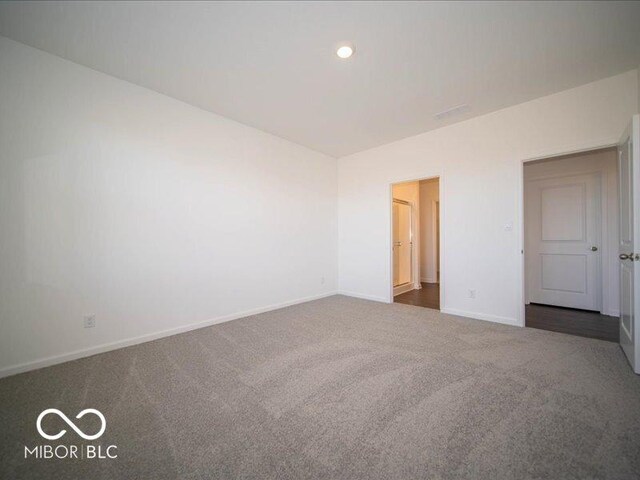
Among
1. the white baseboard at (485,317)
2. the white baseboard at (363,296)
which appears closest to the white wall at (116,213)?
the white baseboard at (363,296)

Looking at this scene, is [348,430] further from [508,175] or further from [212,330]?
[508,175]

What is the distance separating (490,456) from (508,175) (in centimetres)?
319

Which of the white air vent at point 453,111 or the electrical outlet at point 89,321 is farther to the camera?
the white air vent at point 453,111

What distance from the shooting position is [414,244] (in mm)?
5961

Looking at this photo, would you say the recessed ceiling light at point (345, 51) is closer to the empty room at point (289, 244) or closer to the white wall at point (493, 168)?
the empty room at point (289, 244)

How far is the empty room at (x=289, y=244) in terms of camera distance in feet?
A: 4.74

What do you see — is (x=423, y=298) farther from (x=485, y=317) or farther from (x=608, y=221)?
Result: (x=608, y=221)

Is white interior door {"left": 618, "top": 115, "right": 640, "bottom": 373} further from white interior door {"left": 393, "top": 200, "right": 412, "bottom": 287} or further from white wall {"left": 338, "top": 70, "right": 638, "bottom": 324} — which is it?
white interior door {"left": 393, "top": 200, "right": 412, "bottom": 287}

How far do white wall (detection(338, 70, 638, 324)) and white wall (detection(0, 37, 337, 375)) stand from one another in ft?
8.35

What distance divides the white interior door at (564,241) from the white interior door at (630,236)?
5.55 feet

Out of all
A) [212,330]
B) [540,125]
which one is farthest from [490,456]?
[540,125]

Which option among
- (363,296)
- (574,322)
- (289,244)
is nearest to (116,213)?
(289,244)

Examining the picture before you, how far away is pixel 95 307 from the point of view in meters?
2.51

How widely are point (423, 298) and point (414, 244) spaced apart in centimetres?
150
